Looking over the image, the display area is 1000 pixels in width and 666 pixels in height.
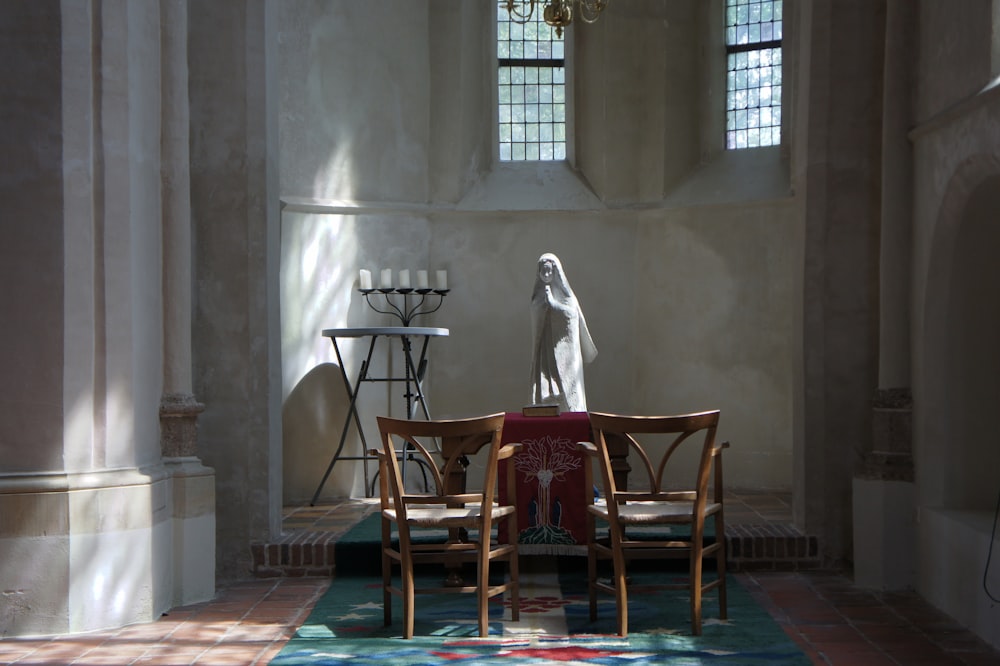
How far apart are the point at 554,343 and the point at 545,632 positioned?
11.0ft

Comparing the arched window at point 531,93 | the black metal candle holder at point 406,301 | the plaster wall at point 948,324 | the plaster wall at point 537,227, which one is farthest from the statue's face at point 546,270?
the arched window at point 531,93

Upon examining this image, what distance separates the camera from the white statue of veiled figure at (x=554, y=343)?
8.99m

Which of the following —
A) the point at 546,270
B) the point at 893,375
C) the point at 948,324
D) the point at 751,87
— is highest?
the point at 751,87

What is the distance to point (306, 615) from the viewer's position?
647 centimetres

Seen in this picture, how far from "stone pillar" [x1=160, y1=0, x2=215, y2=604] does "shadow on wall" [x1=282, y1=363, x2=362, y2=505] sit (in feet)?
10.9

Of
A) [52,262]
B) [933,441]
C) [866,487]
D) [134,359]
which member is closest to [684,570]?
[866,487]

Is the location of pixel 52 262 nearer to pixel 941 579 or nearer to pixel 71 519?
pixel 71 519

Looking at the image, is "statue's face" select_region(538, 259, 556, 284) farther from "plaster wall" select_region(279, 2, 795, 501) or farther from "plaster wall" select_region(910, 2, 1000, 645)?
"plaster wall" select_region(910, 2, 1000, 645)

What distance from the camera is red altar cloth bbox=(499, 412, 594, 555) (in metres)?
7.20

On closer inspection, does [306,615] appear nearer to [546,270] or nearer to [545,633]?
[545,633]

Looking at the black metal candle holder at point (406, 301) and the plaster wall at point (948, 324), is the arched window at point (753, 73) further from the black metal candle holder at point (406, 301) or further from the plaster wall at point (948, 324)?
the plaster wall at point (948, 324)

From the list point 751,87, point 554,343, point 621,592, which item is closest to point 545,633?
point 621,592

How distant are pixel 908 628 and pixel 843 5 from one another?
12.8 ft

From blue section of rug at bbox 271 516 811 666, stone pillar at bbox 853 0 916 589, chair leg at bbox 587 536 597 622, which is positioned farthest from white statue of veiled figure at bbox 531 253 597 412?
chair leg at bbox 587 536 597 622
